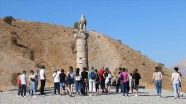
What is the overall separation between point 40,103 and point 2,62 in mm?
33541

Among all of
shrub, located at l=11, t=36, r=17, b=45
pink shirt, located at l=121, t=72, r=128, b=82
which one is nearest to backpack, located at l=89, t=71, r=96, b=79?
pink shirt, located at l=121, t=72, r=128, b=82

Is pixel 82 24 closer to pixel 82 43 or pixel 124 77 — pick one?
pixel 82 43

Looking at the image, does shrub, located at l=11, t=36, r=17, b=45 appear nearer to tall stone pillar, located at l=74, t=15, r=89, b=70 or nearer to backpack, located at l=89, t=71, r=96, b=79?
tall stone pillar, located at l=74, t=15, r=89, b=70

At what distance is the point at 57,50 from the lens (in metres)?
66.4

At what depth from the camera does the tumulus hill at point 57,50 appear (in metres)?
57.2

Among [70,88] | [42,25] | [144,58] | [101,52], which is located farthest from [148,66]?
[70,88]

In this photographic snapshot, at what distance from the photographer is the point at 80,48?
28219mm

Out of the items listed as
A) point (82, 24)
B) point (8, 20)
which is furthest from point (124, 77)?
point (8, 20)

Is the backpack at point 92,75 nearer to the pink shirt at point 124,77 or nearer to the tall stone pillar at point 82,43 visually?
the pink shirt at point 124,77

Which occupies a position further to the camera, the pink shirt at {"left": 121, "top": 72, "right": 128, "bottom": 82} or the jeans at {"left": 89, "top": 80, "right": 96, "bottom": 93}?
the jeans at {"left": 89, "top": 80, "right": 96, "bottom": 93}

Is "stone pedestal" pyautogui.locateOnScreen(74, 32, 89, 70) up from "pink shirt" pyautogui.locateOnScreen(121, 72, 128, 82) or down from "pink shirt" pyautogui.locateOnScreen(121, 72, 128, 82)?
up

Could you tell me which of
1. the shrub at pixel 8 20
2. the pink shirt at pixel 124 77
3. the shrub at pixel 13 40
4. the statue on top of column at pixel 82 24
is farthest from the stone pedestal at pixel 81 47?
the shrub at pixel 8 20

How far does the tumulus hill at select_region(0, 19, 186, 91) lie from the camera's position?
2250 inches

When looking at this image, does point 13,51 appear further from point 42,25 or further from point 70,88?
point 70,88
